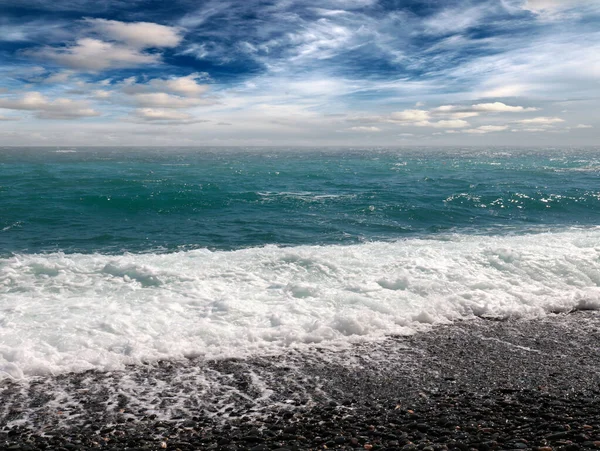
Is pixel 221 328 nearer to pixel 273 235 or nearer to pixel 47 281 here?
pixel 47 281

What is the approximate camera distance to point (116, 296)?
10.8m

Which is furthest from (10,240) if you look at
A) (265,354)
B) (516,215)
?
(516,215)

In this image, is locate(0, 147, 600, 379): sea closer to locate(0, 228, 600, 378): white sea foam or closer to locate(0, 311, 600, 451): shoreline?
locate(0, 228, 600, 378): white sea foam

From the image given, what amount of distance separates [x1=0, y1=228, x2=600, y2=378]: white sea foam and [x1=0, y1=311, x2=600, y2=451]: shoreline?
0.78 meters

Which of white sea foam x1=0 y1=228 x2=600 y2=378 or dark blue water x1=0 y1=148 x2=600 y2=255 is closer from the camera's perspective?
white sea foam x1=0 y1=228 x2=600 y2=378

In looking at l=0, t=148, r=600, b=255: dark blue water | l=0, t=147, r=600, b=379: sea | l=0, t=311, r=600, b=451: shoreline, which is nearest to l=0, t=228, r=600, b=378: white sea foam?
l=0, t=147, r=600, b=379: sea

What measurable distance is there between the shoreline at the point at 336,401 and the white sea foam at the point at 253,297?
30.8 inches

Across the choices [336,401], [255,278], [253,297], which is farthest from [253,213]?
[336,401]

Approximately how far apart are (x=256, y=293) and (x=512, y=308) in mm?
6402

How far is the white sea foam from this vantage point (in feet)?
27.2

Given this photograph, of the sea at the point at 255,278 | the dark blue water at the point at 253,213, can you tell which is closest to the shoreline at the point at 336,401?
the sea at the point at 255,278

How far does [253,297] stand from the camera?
428 inches

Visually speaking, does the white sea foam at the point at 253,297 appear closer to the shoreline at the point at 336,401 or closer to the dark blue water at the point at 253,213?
the shoreline at the point at 336,401

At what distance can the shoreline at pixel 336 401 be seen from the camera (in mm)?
5410
